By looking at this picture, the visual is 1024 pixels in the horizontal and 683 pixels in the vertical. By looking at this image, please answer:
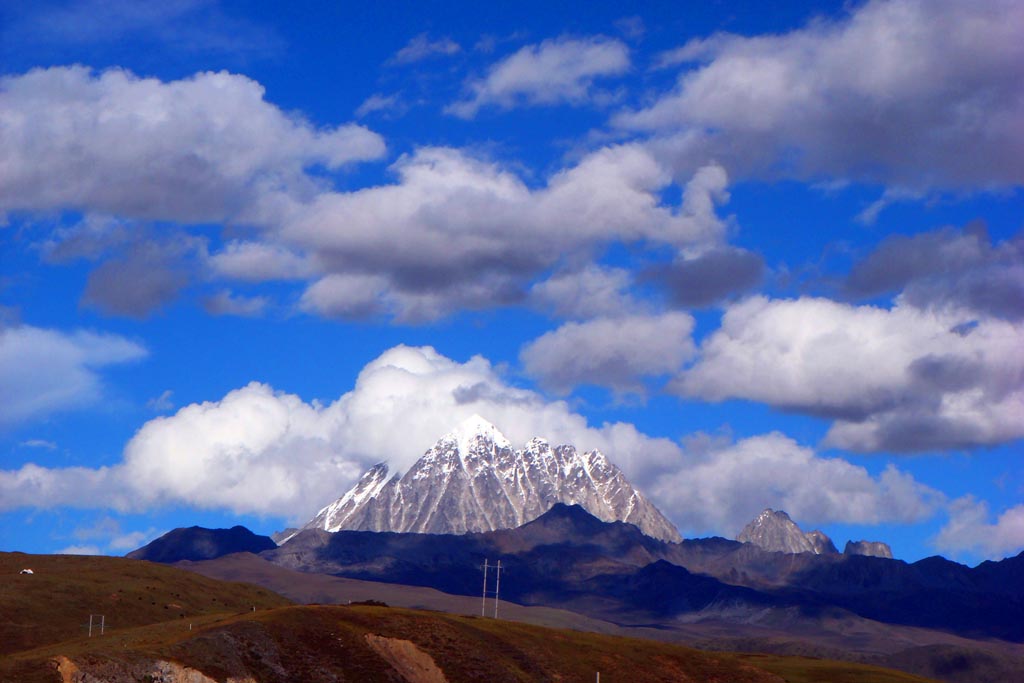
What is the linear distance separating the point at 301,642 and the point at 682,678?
5544 cm

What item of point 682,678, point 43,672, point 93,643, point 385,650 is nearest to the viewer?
point 43,672

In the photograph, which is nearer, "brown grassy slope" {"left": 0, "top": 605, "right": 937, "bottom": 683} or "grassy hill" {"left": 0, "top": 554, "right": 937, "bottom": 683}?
"grassy hill" {"left": 0, "top": 554, "right": 937, "bottom": 683}

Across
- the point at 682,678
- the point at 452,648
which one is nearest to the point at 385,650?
the point at 452,648

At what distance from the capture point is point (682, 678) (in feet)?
626

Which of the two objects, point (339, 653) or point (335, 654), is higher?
point (339, 653)

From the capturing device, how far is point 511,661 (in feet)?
594

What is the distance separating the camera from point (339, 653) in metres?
168

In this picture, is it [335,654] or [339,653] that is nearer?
[335,654]

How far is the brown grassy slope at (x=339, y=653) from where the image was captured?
149000mm

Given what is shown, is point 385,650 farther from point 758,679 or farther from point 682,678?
point 758,679

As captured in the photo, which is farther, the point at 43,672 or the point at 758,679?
the point at 758,679

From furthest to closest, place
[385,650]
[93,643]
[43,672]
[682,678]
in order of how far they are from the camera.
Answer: [682,678] < [385,650] < [93,643] < [43,672]

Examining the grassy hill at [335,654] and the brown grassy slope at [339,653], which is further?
the brown grassy slope at [339,653]

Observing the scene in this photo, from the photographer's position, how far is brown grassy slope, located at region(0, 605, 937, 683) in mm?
149000
